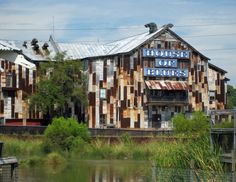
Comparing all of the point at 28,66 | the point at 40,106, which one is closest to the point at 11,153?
the point at 40,106

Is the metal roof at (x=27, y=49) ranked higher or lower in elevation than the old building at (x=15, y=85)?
higher

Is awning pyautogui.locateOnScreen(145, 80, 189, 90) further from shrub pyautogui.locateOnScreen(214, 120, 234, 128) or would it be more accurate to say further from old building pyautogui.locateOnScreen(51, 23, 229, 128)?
shrub pyautogui.locateOnScreen(214, 120, 234, 128)

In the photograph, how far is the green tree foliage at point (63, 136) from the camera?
173ft

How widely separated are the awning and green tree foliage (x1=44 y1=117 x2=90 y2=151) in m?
17.5

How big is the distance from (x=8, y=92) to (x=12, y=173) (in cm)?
4557

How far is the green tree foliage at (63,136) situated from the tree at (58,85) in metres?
13.8

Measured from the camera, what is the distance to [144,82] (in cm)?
7025

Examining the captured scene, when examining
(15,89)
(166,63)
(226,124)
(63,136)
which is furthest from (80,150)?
(226,124)

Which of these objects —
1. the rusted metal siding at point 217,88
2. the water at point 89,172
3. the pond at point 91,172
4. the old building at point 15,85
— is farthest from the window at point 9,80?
the rusted metal siding at point 217,88

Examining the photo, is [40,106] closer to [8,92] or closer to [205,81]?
[8,92]

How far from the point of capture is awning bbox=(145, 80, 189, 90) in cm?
6965

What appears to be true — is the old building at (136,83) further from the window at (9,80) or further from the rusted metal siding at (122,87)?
the window at (9,80)

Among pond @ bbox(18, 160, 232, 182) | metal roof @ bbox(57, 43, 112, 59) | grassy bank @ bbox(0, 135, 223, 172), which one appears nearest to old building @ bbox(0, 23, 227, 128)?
metal roof @ bbox(57, 43, 112, 59)

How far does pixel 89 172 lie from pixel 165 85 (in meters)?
29.1
